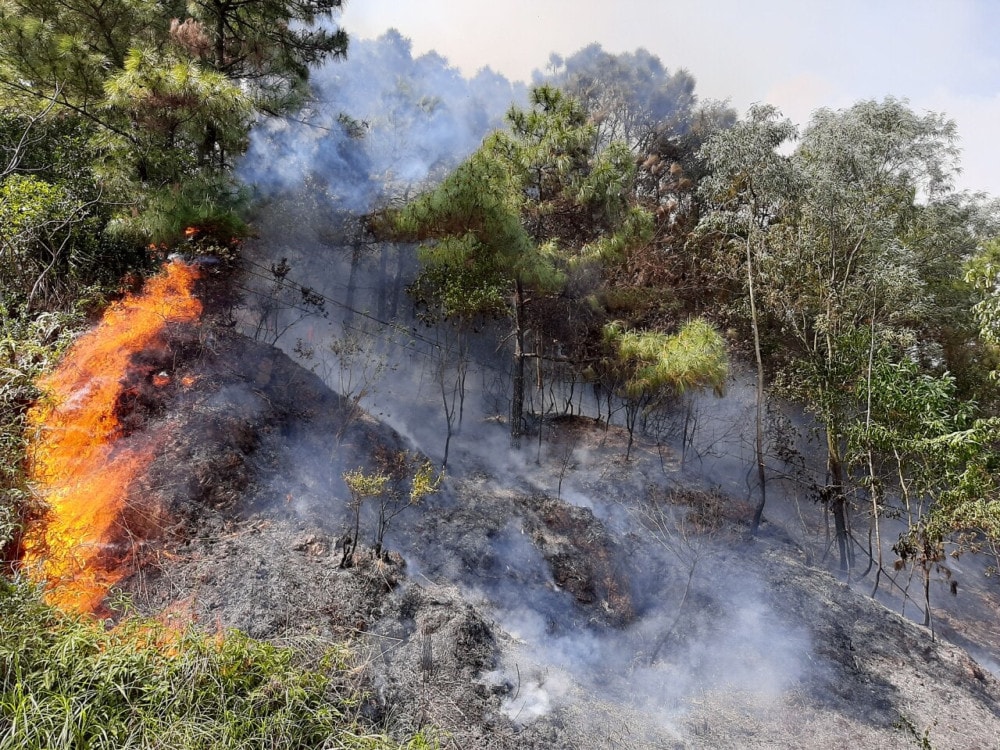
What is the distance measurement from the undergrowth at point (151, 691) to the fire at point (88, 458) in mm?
812

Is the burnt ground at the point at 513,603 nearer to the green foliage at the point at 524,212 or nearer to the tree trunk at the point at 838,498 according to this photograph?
the tree trunk at the point at 838,498

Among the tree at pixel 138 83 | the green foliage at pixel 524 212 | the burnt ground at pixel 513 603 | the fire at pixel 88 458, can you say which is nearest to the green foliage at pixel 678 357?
the green foliage at pixel 524 212

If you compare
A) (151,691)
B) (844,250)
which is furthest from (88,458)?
(844,250)

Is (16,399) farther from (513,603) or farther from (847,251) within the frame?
(847,251)

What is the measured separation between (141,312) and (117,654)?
260 inches

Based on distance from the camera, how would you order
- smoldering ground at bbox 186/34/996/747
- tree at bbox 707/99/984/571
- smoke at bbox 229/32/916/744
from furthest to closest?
A: tree at bbox 707/99/984/571
smoke at bbox 229/32/916/744
smoldering ground at bbox 186/34/996/747

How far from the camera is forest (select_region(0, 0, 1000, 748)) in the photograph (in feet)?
14.9

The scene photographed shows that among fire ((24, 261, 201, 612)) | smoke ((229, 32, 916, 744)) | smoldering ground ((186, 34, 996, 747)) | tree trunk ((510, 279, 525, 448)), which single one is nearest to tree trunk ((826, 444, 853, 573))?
smoldering ground ((186, 34, 996, 747))

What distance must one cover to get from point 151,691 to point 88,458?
420 centimetres

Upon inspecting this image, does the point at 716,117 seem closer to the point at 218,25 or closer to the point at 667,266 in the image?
the point at 667,266

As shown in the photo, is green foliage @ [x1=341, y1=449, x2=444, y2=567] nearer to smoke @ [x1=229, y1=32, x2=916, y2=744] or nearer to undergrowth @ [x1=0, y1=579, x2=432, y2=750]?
smoke @ [x1=229, y1=32, x2=916, y2=744]

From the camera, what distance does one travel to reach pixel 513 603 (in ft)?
23.8

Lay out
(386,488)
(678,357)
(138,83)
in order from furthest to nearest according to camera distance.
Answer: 1. (678,357)
2. (386,488)
3. (138,83)

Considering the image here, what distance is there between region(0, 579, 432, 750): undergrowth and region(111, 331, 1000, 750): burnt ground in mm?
731
